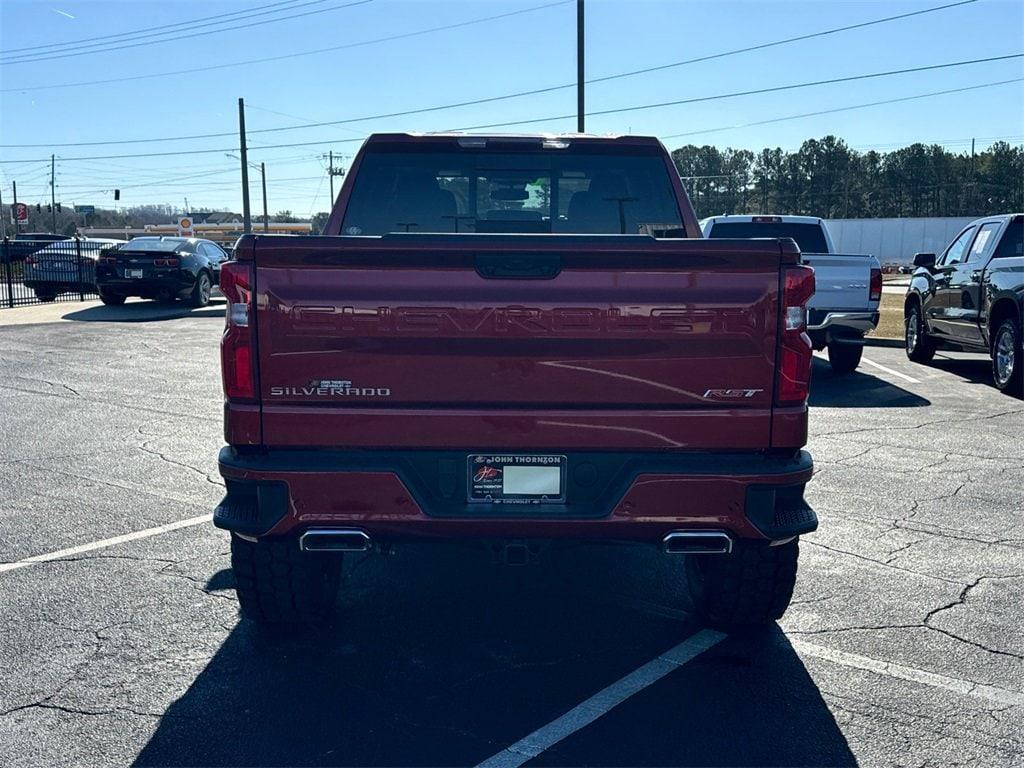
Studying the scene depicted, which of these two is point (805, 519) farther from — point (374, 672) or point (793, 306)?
point (374, 672)

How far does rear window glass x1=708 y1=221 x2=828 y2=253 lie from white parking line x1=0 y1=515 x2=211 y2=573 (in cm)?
909

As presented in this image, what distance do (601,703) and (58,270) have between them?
2381 centimetres

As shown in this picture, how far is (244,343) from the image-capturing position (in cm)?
345

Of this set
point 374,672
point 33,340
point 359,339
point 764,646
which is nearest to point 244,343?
point 359,339

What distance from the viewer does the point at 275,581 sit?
156 inches

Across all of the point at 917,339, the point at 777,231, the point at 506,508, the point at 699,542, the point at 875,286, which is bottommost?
the point at 917,339

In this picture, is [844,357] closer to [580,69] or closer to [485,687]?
[485,687]

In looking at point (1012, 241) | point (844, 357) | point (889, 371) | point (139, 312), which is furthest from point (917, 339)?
point (139, 312)

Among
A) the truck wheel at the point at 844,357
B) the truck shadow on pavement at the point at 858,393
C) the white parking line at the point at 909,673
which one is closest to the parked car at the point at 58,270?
the truck wheel at the point at 844,357

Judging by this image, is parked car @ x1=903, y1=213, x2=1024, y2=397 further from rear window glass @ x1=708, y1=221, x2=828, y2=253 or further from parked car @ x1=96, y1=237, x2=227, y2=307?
parked car @ x1=96, y1=237, x2=227, y2=307

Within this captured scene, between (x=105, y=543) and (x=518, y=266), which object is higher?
(x=518, y=266)

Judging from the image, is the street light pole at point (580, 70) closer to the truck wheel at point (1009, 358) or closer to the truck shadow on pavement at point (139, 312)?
the truck shadow on pavement at point (139, 312)

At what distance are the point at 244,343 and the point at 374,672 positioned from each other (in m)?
1.39

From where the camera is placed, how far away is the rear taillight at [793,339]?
11.4 ft
